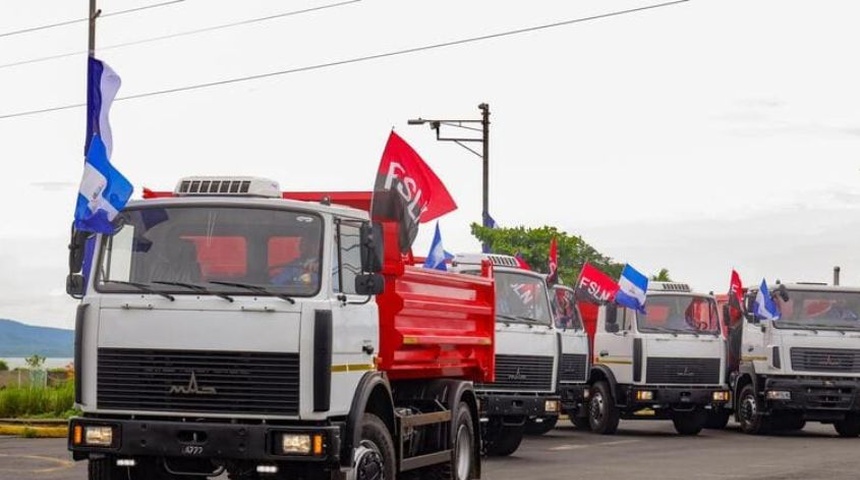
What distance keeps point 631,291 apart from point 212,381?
16092mm

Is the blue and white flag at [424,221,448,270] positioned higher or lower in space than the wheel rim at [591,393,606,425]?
higher

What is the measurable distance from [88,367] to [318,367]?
72.1 inches

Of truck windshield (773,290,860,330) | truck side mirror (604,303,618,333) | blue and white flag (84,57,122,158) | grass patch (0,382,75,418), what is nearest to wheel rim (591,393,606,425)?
truck side mirror (604,303,618,333)

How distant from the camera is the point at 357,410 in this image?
13164mm

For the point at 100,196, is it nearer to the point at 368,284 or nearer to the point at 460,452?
the point at 368,284

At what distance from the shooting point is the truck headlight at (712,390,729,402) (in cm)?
2911

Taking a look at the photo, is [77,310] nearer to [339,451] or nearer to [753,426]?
[339,451]

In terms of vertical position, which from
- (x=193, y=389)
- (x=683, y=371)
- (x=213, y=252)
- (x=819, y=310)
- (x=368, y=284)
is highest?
(x=819, y=310)

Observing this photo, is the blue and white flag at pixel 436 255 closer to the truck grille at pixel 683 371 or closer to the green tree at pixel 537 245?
the truck grille at pixel 683 371

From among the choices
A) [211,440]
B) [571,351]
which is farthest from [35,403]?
[211,440]

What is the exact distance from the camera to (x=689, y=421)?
29.8 metres

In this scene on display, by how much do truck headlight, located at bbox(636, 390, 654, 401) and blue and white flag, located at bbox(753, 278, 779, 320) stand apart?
2318mm

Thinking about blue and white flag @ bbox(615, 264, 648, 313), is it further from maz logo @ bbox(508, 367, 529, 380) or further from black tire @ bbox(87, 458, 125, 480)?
black tire @ bbox(87, 458, 125, 480)

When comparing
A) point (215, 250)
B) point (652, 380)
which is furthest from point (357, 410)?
point (652, 380)
